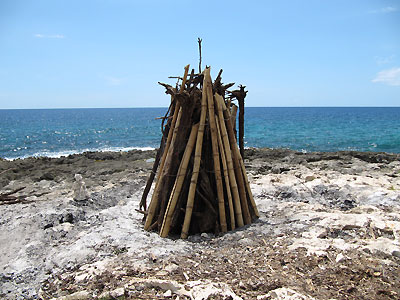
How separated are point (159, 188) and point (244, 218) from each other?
1410mm

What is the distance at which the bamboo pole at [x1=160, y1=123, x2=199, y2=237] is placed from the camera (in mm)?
4660

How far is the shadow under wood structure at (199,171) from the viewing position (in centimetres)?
469

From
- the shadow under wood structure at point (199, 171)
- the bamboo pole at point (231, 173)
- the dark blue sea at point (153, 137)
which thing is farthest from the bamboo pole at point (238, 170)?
the dark blue sea at point (153, 137)

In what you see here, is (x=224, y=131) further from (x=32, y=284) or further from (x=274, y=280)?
(x=32, y=284)

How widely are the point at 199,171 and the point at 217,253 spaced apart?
53.7 inches

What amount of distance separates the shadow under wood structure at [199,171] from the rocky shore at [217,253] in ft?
1.07

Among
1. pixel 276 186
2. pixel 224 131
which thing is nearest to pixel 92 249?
pixel 224 131

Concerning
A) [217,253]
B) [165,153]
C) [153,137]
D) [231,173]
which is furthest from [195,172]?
[153,137]

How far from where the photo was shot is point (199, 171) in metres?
4.84

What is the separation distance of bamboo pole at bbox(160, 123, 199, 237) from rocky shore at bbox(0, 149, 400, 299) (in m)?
0.24

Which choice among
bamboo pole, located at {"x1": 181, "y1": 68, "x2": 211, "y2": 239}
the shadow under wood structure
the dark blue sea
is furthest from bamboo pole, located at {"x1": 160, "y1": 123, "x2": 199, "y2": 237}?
the dark blue sea

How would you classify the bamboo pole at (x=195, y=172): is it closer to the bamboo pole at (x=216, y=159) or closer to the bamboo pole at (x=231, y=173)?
the bamboo pole at (x=216, y=159)

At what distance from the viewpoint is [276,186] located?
22.9 ft

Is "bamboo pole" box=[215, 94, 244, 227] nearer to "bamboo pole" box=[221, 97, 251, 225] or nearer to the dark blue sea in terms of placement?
"bamboo pole" box=[221, 97, 251, 225]
